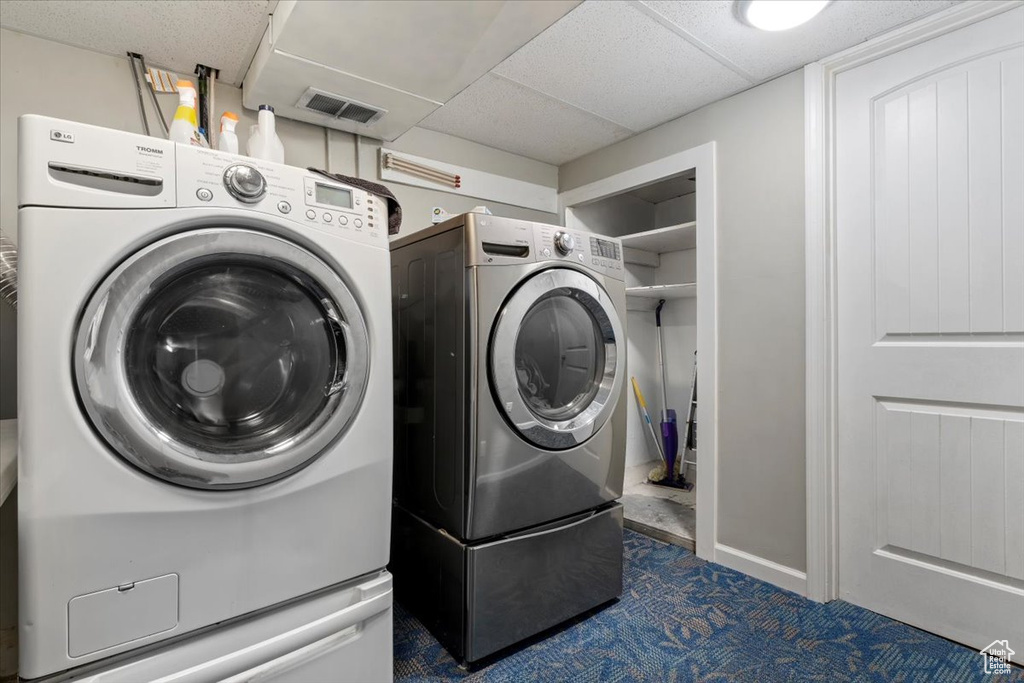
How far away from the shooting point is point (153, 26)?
1658 millimetres

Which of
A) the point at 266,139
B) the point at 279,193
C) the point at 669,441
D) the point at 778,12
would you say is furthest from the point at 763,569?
the point at 266,139

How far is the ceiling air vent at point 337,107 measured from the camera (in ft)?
6.25

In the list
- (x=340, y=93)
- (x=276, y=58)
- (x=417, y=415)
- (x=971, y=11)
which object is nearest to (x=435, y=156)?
(x=340, y=93)

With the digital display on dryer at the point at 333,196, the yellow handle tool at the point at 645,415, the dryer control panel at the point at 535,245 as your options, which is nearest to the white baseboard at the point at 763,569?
the yellow handle tool at the point at 645,415

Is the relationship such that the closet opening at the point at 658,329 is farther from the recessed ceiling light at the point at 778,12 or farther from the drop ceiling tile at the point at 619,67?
the recessed ceiling light at the point at 778,12

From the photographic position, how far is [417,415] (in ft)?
5.68

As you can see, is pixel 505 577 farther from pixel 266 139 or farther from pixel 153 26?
pixel 153 26

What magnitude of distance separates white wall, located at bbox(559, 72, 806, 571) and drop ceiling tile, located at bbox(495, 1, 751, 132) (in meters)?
0.20

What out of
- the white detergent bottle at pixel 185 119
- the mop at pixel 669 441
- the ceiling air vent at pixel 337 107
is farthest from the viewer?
the mop at pixel 669 441

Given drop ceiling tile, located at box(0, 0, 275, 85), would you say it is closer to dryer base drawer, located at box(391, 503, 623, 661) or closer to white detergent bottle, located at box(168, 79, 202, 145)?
white detergent bottle, located at box(168, 79, 202, 145)

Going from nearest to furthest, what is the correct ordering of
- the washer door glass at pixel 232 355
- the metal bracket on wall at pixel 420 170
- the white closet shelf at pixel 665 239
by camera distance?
1. the washer door glass at pixel 232 355
2. the metal bracket on wall at pixel 420 170
3. the white closet shelf at pixel 665 239

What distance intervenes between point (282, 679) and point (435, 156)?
2.33m

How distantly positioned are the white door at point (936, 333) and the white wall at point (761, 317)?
165mm

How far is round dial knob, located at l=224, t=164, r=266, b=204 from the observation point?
104cm
